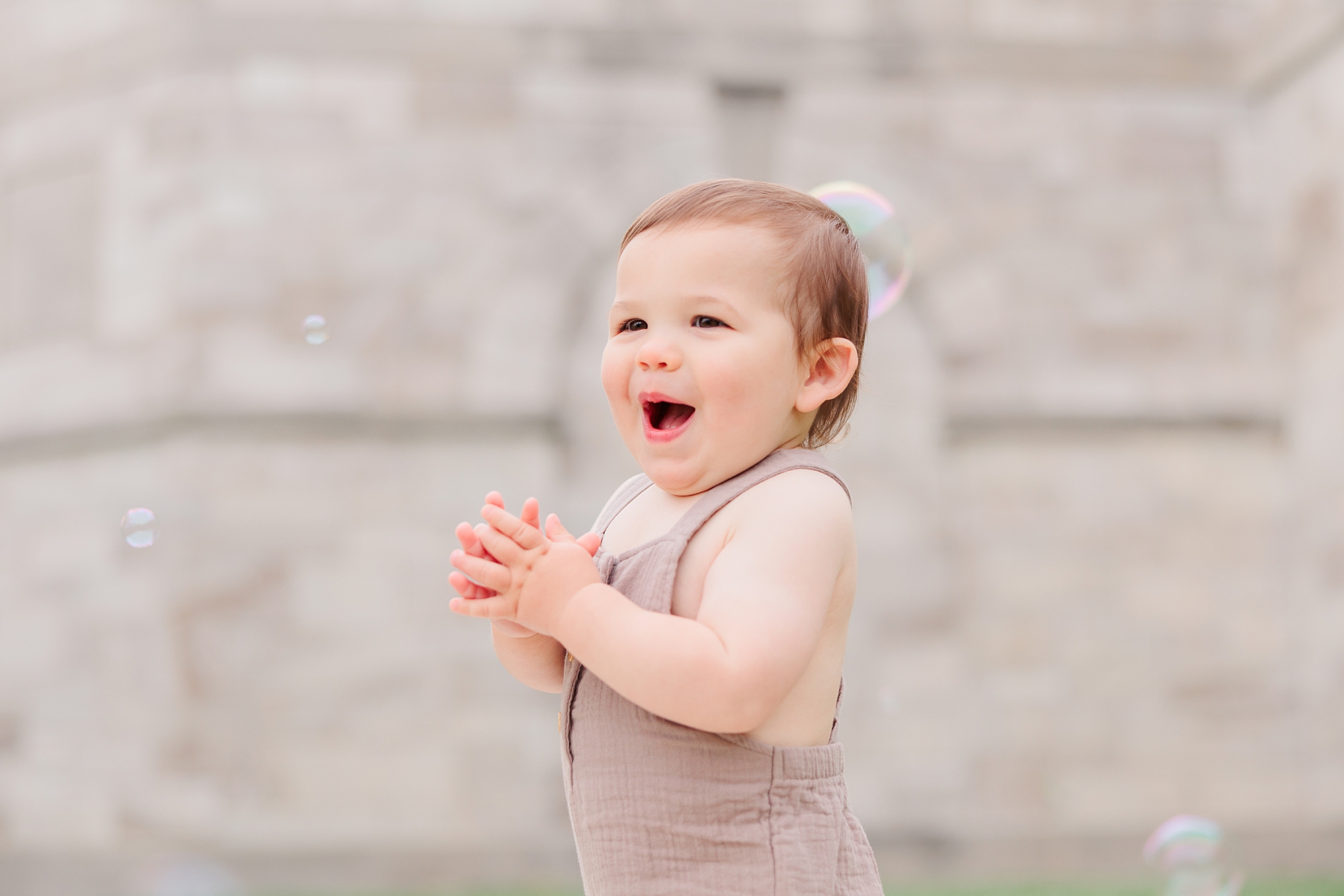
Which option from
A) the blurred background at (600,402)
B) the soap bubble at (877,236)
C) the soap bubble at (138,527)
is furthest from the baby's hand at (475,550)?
the blurred background at (600,402)

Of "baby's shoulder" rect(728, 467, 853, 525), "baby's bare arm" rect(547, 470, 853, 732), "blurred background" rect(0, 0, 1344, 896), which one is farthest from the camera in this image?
"blurred background" rect(0, 0, 1344, 896)

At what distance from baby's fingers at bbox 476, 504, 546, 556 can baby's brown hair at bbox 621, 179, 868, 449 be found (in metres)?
0.37

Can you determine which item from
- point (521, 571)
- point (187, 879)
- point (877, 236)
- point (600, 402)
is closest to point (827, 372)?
point (521, 571)

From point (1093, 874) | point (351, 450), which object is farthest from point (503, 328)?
point (1093, 874)

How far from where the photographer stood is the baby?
1296mm

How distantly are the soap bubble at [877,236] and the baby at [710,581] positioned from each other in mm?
1133

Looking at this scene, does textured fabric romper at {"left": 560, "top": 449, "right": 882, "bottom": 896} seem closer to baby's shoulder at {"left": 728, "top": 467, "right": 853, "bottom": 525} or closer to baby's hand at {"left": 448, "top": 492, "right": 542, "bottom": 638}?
baby's shoulder at {"left": 728, "top": 467, "right": 853, "bottom": 525}

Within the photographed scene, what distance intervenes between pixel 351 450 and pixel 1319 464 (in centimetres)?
540

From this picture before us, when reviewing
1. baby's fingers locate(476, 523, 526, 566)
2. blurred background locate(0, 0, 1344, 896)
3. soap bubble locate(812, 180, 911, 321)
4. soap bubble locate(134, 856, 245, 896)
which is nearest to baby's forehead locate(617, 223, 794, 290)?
baby's fingers locate(476, 523, 526, 566)

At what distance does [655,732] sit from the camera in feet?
4.43

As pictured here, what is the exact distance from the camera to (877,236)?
10.5 ft

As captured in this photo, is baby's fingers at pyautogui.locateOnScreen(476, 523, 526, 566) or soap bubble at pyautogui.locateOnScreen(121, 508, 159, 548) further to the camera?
soap bubble at pyautogui.locateOnScreen(121, 508, 159, 548)

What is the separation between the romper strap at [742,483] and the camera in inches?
55.8

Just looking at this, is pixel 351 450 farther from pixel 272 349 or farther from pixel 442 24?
pixel 442 24
